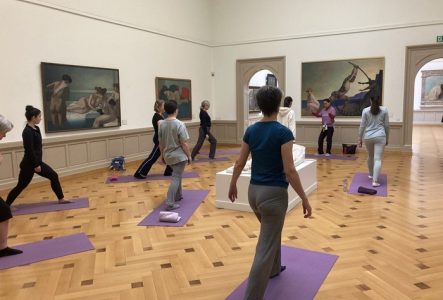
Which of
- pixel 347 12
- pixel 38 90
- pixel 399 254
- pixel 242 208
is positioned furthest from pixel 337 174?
pixel 38 90

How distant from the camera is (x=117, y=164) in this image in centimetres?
977

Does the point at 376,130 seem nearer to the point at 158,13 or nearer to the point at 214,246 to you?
the point at 214,246

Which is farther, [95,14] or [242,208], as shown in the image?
[95,14]

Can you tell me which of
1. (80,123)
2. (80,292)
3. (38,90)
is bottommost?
(80,292)

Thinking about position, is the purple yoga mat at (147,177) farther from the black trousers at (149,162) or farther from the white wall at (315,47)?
the white wall at (315,47)

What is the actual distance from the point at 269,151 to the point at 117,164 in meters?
7.58

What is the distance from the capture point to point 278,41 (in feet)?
43.6

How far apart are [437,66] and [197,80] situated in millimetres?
16064

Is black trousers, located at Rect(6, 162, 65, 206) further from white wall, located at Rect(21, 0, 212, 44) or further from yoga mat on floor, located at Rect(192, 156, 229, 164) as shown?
yoga mat on floor, located at Rect(192, 156, 229, 164)

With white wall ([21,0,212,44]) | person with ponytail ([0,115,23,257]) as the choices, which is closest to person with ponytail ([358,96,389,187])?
person with ponytail ([0,115,23,257])

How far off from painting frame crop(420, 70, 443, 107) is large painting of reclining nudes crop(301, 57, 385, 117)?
1272cm

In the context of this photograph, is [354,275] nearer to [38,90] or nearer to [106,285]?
[106,285]

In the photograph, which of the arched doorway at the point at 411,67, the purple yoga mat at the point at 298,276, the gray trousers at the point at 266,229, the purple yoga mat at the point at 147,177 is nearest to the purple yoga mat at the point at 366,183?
the purple yoga mat at the point at 298,276

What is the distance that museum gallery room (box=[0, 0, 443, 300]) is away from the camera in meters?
3.53
